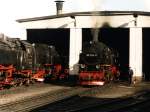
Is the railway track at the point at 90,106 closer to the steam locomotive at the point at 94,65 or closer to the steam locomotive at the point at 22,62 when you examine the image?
the steam locomotive at the point at 22,62

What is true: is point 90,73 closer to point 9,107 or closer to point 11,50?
point 11,50

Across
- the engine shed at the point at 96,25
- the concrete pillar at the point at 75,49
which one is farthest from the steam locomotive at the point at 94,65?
the concrete pillar at the point at 75,49

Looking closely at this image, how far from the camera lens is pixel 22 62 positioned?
28297mm

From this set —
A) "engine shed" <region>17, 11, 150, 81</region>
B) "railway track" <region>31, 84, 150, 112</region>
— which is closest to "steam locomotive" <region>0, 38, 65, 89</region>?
"engine shed" <region>17, 11, 150, 81</region>

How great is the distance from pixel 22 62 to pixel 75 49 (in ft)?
35.6

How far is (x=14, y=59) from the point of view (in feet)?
87.4

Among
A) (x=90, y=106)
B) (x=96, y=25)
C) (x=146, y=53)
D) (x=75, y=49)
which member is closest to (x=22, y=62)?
(x=75, y=49)

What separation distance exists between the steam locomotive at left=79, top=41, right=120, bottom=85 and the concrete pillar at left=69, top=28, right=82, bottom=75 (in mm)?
6622

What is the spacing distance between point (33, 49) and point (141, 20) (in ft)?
39.2

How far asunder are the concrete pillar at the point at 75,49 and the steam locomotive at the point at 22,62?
2.45m

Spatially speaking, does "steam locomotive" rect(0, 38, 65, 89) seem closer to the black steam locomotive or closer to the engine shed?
the black steam locomotive

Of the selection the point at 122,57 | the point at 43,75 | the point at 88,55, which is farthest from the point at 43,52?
the point at 122,57

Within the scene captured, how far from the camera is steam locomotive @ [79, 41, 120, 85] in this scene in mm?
29609

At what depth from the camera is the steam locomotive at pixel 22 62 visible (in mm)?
25219
